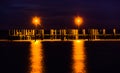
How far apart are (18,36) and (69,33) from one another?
722cm

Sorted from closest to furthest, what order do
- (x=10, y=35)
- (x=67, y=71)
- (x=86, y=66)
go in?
(x=67, y=71)
(x=86, y=66)
(x=10, y=35)

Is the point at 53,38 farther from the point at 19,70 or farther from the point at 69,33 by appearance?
the point at 19,70

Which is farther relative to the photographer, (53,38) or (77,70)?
(53,38)

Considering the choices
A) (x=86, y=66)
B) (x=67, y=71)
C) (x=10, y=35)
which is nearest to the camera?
(x=67, y=71)

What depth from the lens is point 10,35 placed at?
6353 cm

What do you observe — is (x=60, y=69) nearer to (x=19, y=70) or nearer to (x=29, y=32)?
(x=19, y=70)

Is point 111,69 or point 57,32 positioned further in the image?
point 57,32

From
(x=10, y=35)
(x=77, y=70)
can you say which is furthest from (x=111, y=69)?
(x=10, y=35)

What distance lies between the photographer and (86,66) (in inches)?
802

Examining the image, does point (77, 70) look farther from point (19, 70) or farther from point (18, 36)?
point (18, 36)

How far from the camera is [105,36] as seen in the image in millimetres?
64438

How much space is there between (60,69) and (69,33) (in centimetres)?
4672

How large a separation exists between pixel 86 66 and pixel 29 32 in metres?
45.4

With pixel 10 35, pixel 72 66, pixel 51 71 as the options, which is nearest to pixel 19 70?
pixel 51 71
